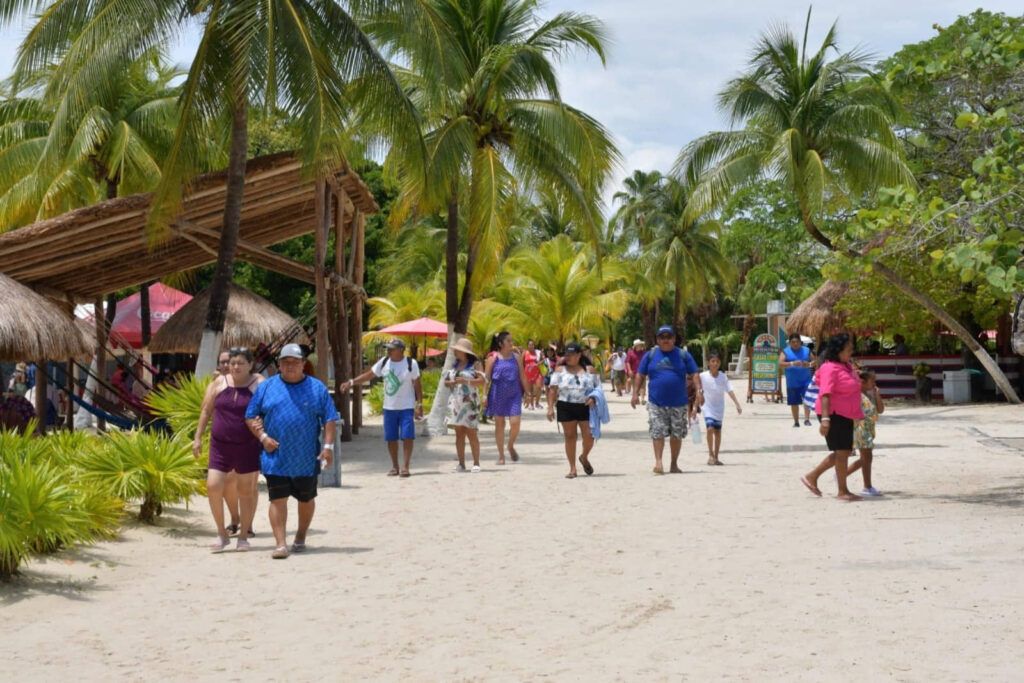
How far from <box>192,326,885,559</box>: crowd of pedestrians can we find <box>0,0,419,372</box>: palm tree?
9.09 feet

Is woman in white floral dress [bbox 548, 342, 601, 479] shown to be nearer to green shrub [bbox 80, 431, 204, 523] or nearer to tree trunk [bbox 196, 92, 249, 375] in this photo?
tree trunk [bbox 196, 92, 249, 375]

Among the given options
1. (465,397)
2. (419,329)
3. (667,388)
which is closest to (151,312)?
(419,329)

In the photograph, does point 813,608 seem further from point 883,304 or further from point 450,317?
point 883,304

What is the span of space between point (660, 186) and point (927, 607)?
51.2 m

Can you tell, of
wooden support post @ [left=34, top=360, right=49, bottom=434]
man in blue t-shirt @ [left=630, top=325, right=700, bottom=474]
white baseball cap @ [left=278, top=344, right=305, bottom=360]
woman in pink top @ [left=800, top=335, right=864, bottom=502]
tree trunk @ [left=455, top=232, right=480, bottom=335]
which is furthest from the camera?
tree trunk @ [left=455, top=232, right=480, bottom=335]

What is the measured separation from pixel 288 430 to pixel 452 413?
6305mm

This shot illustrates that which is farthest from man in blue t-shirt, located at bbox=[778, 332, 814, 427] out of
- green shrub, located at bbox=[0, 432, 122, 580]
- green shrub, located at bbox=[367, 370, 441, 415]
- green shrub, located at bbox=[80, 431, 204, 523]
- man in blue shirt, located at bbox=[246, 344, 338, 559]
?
green shrub, located at bbox=[0, 432, 122, 580]

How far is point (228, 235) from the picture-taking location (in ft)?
49.5

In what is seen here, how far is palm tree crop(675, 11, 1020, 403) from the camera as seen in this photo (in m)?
25.7

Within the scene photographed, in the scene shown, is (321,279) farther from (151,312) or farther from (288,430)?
(151,312)

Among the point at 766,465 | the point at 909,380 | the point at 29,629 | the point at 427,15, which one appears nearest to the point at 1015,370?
the point at 909,380

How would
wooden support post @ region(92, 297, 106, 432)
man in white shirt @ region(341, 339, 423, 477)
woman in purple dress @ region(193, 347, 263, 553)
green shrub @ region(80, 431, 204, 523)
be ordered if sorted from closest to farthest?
woman in purple dress @ region(193, 347, 263, 553), green shrub @ region(80, 431, 204, 523), man in white shirt @ region(341, 339, 423, 477), wooden support post @ region(92, 297, 106, 432)

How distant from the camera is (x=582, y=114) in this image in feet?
68.9

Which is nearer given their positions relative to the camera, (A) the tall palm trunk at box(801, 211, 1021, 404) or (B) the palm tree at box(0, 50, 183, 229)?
(A) the tall palm trunk at box(801, 211, 1021, 404)
